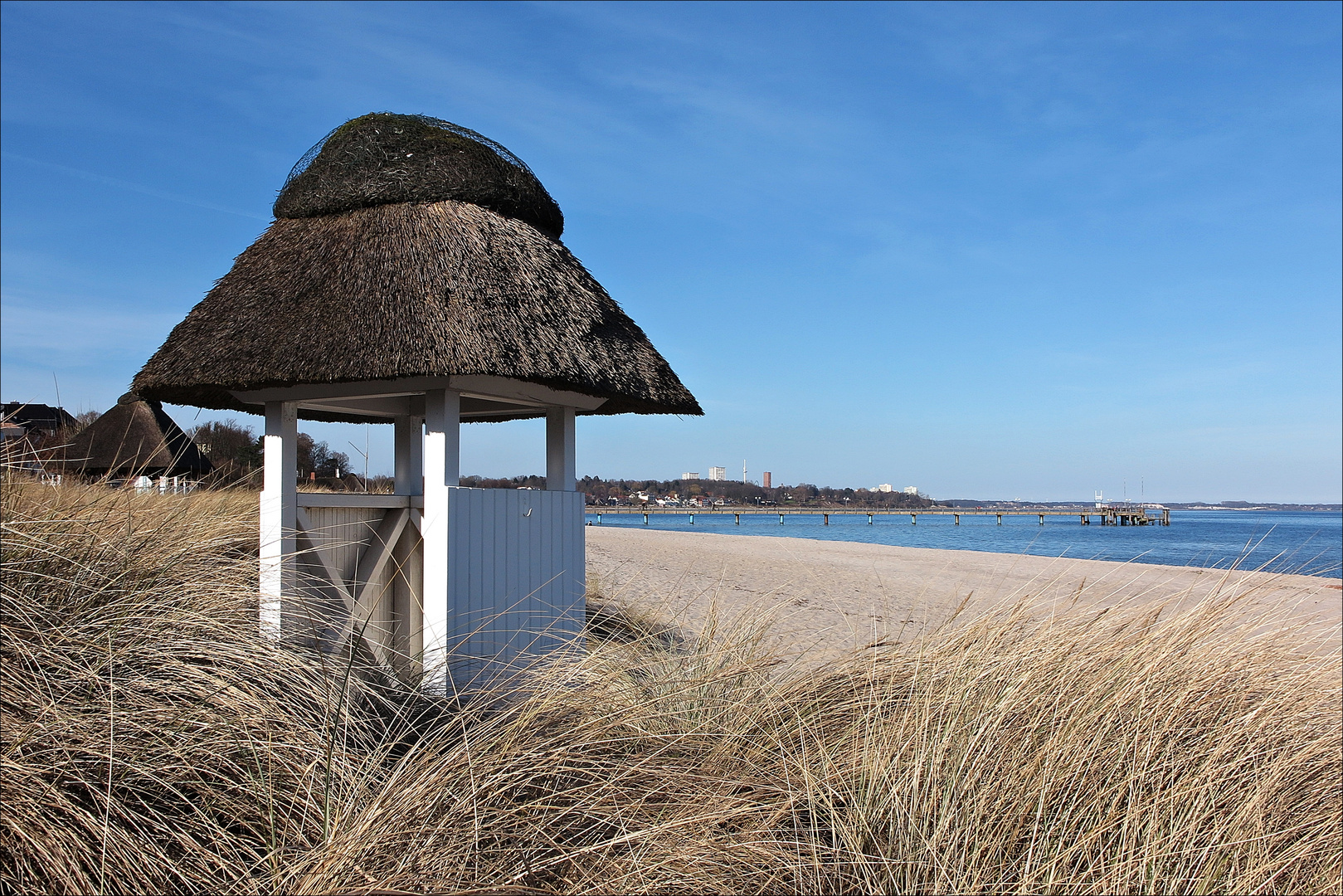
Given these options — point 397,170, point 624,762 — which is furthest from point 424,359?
point 624,762

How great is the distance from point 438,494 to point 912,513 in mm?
150721

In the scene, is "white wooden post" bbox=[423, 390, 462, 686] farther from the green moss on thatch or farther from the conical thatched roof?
the green moss on thatch

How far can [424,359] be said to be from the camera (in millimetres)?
5707

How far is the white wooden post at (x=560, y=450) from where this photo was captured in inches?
284

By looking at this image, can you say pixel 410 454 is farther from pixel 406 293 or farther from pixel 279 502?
pixel 406 293

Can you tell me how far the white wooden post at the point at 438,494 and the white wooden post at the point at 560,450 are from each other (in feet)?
3.94

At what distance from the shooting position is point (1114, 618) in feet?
16.4

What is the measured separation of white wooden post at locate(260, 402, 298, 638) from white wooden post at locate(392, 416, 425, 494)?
1257 mm

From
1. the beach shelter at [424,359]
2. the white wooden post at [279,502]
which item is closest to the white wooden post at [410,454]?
the beach shelter at [424,359]

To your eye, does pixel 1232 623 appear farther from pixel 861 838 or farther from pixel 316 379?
pixel 316 379

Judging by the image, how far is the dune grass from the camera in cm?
275

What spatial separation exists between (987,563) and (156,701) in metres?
27.3

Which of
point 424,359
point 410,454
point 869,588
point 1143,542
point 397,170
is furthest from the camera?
point 1143,542

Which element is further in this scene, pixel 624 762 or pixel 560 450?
pixel 560 450
